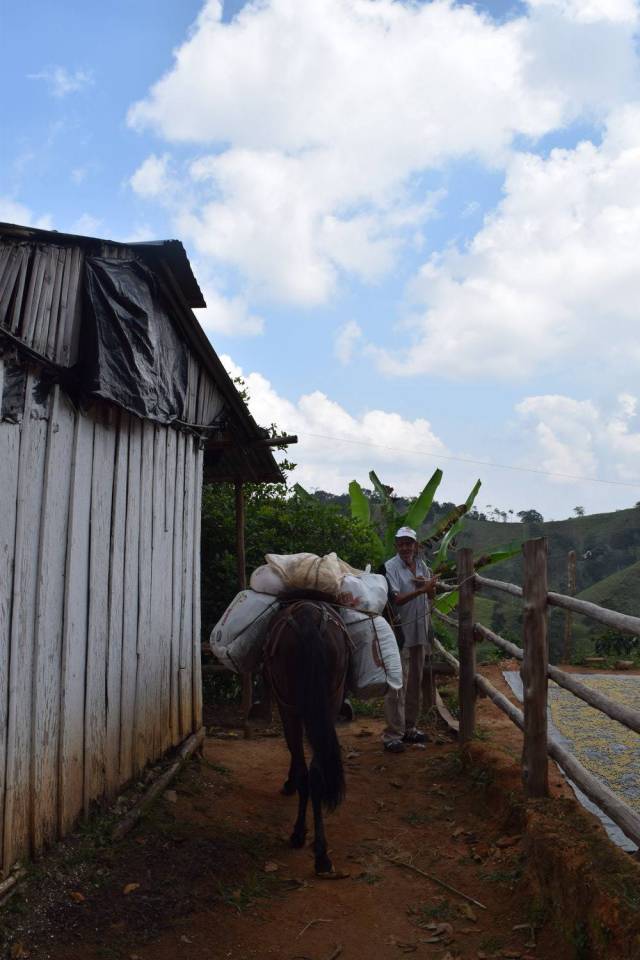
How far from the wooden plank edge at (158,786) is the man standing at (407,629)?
5.71ft

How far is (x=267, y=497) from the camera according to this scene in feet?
37.2

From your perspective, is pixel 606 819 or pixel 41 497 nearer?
pixel 41 497

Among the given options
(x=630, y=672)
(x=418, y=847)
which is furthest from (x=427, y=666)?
(x=630, y=672)

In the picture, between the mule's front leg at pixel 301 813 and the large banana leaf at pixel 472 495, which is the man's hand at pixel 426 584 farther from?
the large banana leaf at pixel 472 495

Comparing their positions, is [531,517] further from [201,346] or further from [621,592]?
[201,346]

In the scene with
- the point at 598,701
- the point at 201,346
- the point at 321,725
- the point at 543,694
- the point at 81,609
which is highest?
the point at 201,346

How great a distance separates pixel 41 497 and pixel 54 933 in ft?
6.62

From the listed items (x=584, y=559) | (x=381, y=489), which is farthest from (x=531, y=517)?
(x=381, y=489)

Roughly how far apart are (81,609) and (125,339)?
Answer: 160 cm

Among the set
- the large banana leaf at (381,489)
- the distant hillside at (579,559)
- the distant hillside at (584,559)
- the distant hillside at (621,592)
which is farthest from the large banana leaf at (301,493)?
the distant hillside at (621,592)

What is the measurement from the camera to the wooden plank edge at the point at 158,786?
451 centimetres

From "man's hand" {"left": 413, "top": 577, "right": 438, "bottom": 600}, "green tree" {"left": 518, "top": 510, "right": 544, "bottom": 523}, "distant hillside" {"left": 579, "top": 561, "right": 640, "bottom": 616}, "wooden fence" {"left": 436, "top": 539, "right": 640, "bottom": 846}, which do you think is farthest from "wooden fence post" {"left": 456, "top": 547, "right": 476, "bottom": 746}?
"green tree" {"left": 518, "top": 510, "right": 544, "bottom": 523}

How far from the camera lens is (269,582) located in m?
5.21

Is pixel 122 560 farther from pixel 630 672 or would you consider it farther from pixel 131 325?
pixel 630 672
